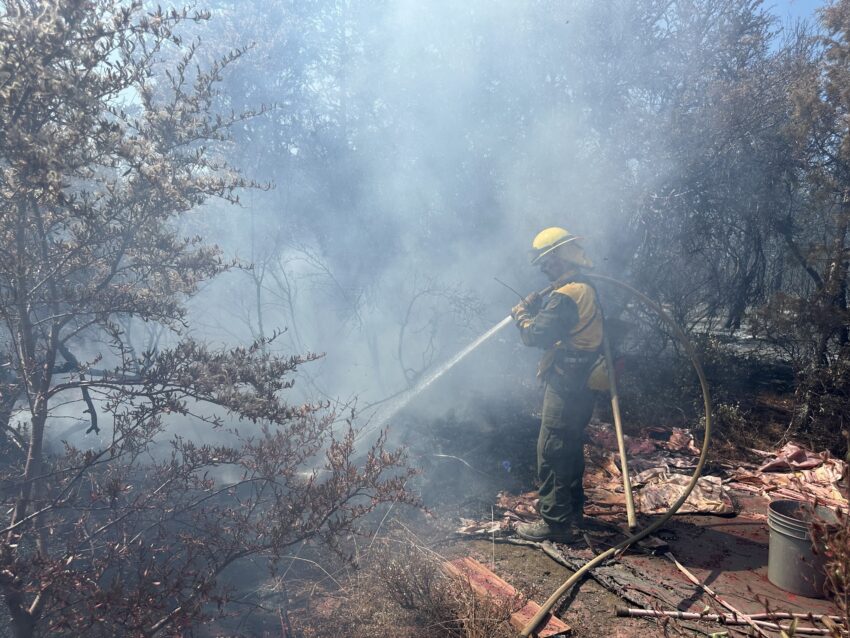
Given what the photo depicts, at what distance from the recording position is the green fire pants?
412 centimetres

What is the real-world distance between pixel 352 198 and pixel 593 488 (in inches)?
218

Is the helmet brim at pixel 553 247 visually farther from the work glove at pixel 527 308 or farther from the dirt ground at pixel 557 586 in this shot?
the dirt ground at pixel 557 586

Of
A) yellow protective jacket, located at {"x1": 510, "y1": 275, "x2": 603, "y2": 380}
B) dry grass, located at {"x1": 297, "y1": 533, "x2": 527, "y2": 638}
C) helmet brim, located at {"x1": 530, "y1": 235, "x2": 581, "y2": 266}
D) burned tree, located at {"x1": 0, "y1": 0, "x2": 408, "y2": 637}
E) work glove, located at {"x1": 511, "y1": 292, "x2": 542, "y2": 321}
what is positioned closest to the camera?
burned tree, located at {"x1": 0, "y1": 0, "x2": 408, "y2": 637}

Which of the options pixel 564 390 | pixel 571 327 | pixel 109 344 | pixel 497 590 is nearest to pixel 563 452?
pixel 564 390

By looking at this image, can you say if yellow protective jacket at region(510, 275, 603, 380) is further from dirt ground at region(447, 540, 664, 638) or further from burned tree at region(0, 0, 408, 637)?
burned tree at region(0, 0, 408, 637)

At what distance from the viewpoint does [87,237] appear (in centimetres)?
312

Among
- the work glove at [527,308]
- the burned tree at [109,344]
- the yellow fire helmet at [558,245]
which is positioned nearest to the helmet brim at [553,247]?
the yellow fire helmet at [558,245]

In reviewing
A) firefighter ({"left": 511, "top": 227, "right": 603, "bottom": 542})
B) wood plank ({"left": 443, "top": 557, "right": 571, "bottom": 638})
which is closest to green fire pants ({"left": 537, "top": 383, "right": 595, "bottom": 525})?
firefighter ({"left": 511, "top": 227, "right": 603, "bottom": 542})

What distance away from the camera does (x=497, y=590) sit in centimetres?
341

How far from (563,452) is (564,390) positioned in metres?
0.47

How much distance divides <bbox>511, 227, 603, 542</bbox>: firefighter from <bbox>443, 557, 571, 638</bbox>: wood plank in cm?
65

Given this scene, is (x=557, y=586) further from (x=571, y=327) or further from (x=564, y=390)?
(x=571, y=327)

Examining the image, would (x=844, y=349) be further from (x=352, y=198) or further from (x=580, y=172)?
(x=352, y=198)

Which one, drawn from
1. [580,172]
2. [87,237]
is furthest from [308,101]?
[87,237]
